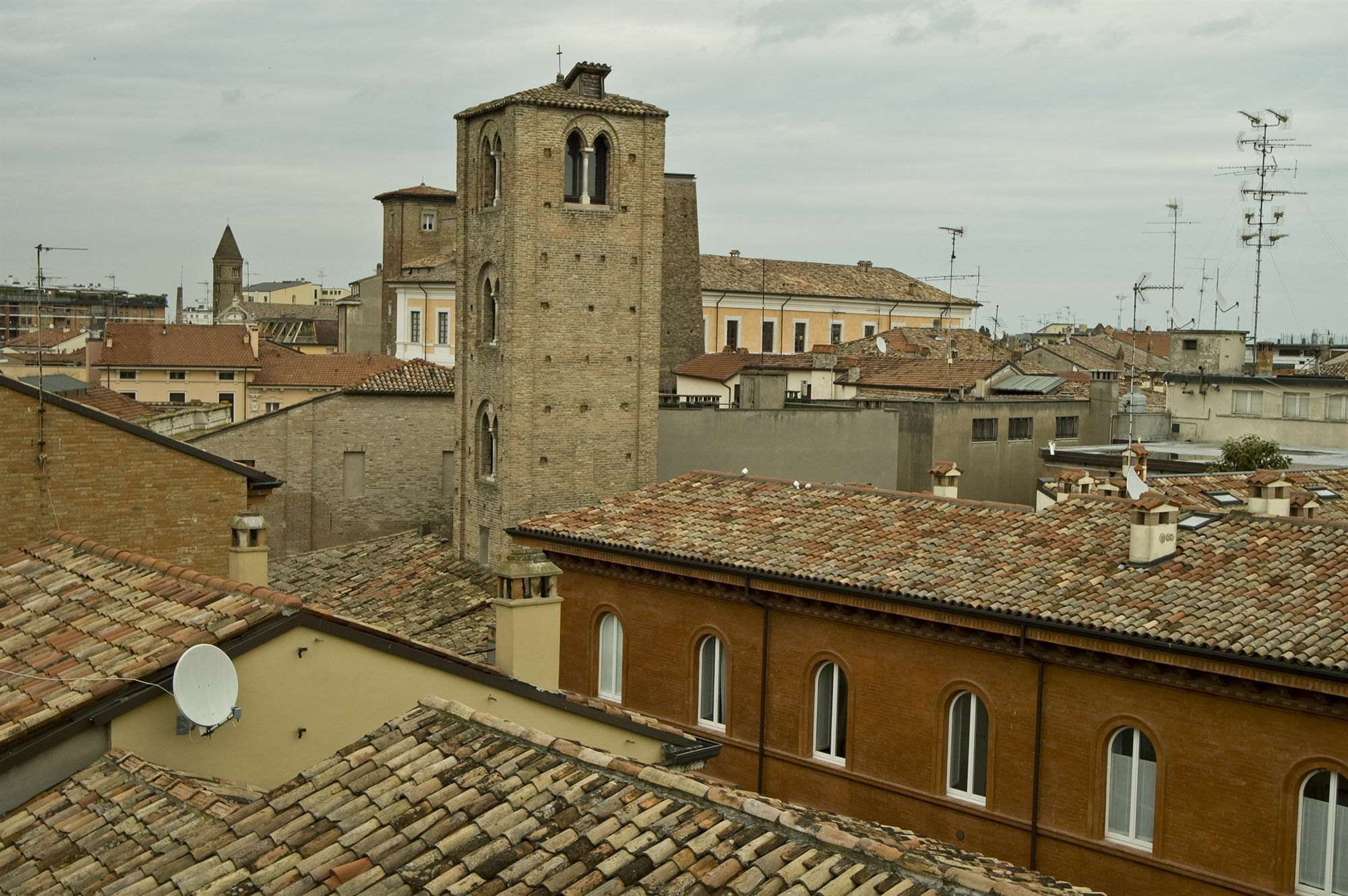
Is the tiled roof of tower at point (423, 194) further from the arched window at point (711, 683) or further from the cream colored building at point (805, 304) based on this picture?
the arched window at point (711, 683)

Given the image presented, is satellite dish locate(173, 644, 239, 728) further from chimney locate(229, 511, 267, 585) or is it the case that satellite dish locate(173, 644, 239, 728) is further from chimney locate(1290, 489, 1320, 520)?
chimney locate(1290, 489, 1320, 520)

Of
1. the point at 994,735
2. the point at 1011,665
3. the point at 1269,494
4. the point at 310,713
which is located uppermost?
the point at 1269,494

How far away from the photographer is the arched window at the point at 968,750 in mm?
16031

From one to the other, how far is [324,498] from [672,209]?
14.4m

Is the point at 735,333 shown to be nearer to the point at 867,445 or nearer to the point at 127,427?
the point at 867,445

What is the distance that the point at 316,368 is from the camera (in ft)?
207

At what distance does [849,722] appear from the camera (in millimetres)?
17281

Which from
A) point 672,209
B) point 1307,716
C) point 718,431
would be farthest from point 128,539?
point 672,209

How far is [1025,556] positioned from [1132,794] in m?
2.89

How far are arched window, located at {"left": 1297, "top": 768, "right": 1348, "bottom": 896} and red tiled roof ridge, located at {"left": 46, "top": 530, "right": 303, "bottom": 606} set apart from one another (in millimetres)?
8818

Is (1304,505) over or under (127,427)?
under

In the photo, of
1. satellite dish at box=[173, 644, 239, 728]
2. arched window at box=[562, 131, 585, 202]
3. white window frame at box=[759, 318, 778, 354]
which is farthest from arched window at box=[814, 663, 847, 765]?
white window frame at box=[759, 318, 778, 354]

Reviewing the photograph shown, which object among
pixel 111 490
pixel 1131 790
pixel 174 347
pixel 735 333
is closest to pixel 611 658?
pixel 111 490

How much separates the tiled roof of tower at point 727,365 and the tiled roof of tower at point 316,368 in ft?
60.4
